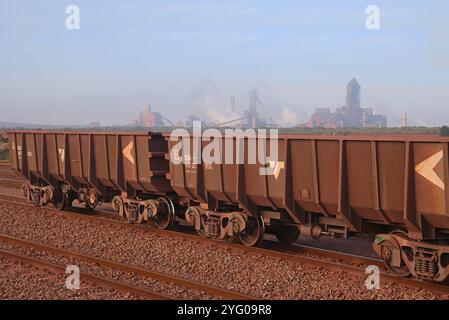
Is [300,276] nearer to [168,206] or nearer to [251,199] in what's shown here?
[251,199]

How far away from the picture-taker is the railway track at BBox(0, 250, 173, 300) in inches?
350

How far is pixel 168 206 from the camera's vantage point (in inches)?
598

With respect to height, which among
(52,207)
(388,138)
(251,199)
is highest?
(388,138)

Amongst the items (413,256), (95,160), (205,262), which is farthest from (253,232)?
(95,160)

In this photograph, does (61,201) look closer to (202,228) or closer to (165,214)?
(165,214)

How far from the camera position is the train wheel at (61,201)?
19.1 m

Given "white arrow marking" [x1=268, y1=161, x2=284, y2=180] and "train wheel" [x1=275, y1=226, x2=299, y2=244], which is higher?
"white arrow marking" [x1=268, y1=161, x2=284, y2=180]

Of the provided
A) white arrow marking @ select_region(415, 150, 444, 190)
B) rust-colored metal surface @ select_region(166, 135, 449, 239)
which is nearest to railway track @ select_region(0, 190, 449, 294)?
rust-colored metal surface @ select_region(166, 135, 449, 239)

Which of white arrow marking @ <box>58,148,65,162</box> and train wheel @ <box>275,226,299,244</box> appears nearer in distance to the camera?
train wheel @ <box>275,226,299,244</box>

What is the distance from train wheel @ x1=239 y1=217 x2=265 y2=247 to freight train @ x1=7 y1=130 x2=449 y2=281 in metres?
0.03

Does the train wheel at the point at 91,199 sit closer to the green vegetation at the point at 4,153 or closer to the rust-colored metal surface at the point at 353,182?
the rust-colored metal surface at the point at 353,182

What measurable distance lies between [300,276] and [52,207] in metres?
12.1

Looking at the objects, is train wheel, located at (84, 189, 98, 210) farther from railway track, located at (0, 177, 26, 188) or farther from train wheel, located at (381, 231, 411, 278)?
train wheel, located at (381, 231, 411, 278)

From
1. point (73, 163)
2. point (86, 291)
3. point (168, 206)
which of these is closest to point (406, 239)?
point (86, 291)
